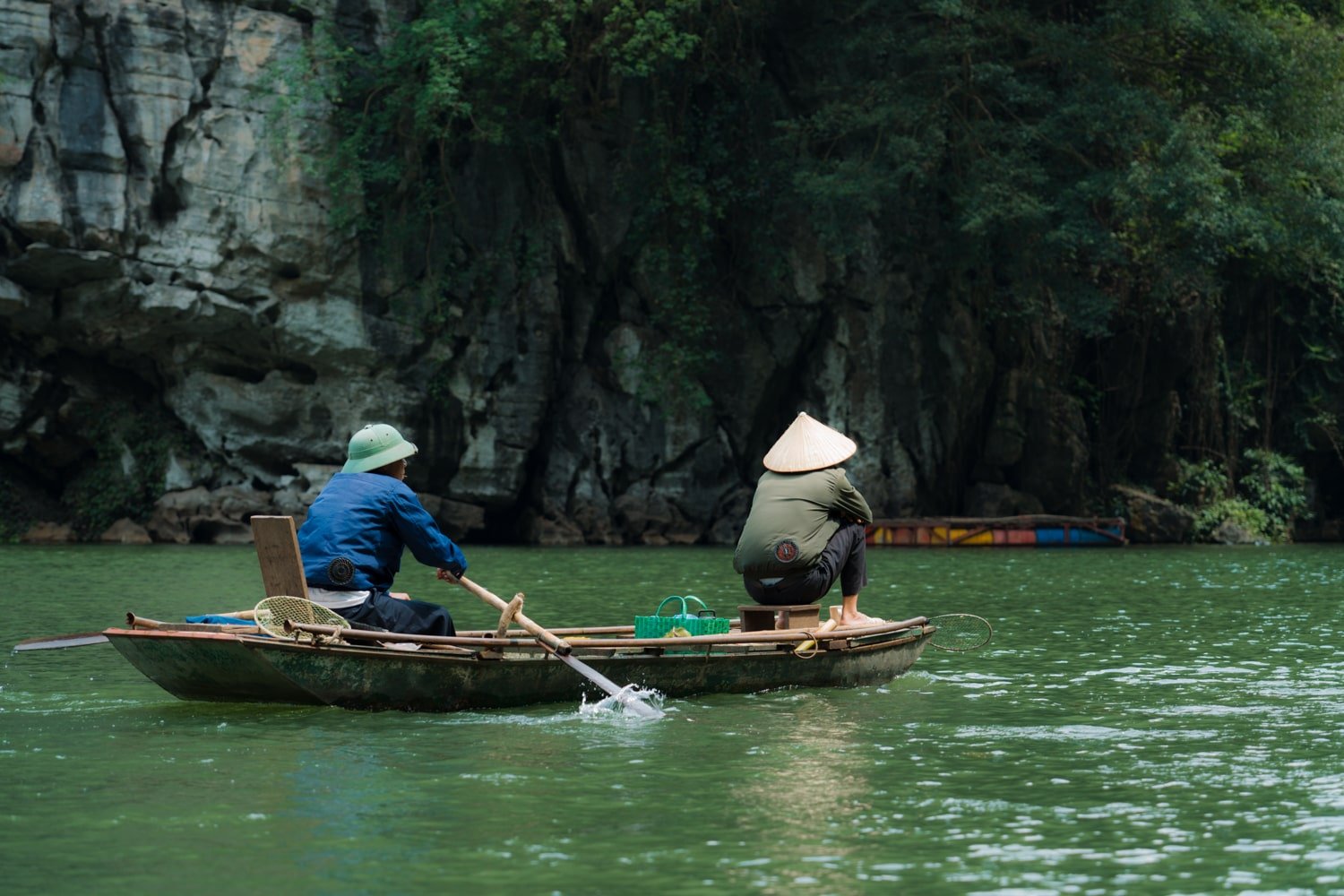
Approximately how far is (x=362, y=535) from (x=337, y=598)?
0.39 metres

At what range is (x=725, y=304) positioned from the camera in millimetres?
34125

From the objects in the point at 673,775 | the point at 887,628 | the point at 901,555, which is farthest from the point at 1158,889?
the point at 901,555

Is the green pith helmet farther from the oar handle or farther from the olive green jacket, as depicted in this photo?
the olive green jacket

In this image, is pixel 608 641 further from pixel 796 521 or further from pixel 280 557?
pixel 280 557

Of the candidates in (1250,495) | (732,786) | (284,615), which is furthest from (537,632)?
(1250,495)

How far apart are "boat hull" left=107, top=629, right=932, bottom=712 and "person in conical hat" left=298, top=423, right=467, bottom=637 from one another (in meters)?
0.41

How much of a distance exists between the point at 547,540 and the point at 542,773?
81.9 ft

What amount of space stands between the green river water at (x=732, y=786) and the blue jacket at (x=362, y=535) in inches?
32.9

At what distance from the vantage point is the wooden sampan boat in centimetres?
896

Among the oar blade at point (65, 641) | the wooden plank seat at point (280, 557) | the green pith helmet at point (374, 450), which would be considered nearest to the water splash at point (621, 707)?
the wooden plank seat at point (280, 557)

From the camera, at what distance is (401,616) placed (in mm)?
9625

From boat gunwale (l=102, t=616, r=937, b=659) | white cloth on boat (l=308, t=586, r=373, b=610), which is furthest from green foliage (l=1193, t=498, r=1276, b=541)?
white cloth on boat (l=308, t=586, r=373, b=610)

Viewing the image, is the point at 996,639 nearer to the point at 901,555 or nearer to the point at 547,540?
the point at 901,555

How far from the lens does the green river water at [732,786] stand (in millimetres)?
5570
